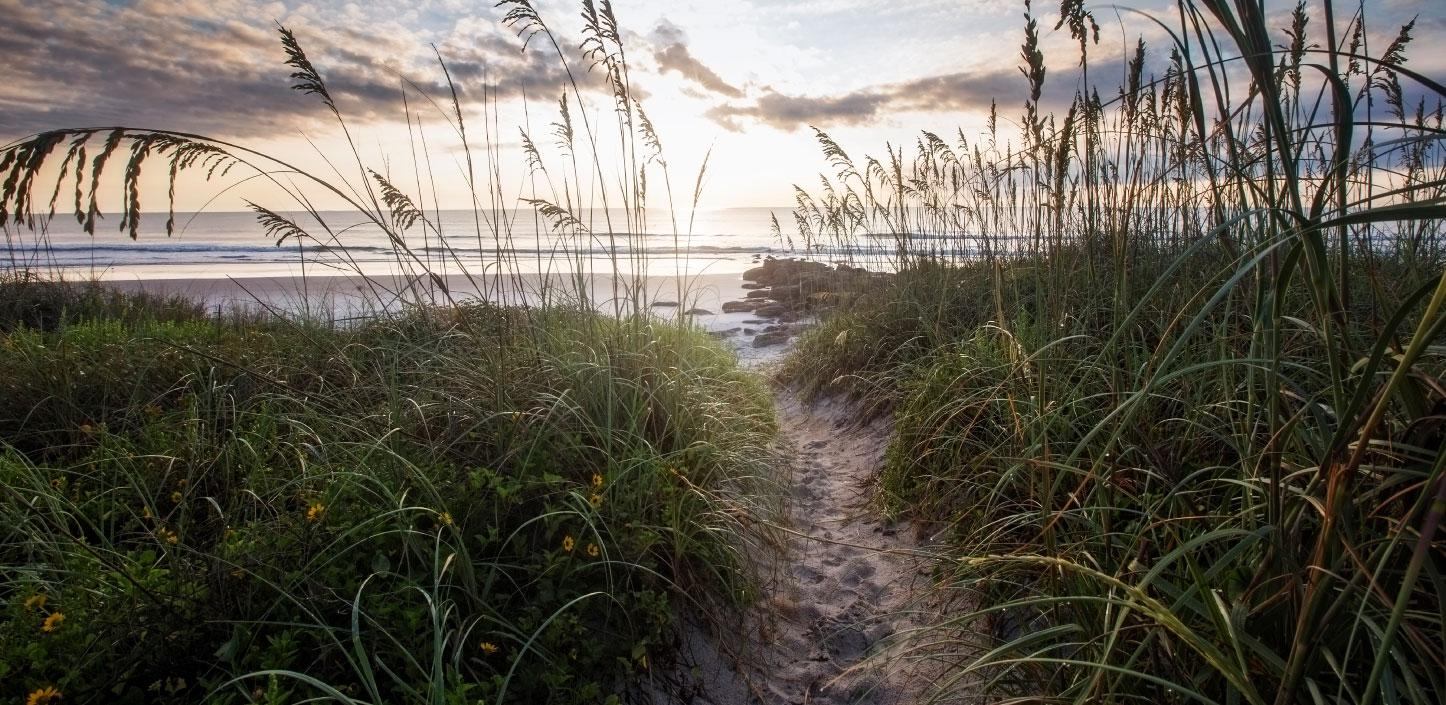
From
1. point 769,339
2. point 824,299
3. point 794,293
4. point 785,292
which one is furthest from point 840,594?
point 785,292

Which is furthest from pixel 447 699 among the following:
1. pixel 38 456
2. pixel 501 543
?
pixel 38 456

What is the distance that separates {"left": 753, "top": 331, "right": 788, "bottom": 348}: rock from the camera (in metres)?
8.91

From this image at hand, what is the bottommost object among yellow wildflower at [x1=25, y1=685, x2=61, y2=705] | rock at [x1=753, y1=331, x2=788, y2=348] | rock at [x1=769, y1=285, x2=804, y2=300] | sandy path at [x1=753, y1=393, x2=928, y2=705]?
sandy path at [x1=753, y1=393, x2=928, y2=705]

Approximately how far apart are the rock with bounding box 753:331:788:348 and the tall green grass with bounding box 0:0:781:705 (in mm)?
Result: 4970

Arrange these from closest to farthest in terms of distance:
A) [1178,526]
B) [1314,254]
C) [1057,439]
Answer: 1. [1314,254]
2. [1178,526]
3. [1057,439]

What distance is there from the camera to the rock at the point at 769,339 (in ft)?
29.2

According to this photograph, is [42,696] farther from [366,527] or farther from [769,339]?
[769,339]

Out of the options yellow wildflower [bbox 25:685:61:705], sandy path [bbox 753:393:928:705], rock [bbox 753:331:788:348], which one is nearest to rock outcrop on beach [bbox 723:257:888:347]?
rock [bbox 753:331:788:348]

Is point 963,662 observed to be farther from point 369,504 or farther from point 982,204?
point 982,204

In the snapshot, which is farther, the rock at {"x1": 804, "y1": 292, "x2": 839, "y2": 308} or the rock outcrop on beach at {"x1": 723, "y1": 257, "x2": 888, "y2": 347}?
Answer: the rock at {"x1": 804, "y1": 292, "x2": 839, "y2": 308}

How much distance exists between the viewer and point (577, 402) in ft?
9.55

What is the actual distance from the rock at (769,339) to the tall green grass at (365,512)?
4.97 m

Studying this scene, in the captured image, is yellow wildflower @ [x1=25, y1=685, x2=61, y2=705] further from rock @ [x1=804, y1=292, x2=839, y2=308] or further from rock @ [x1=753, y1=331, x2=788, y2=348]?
rock @ [x1=753, y1=331, x2=788, y2=348]

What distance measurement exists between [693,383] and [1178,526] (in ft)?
9.45
